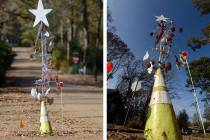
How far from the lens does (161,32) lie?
235 inches

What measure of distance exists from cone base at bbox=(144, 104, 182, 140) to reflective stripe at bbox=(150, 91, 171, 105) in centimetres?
5

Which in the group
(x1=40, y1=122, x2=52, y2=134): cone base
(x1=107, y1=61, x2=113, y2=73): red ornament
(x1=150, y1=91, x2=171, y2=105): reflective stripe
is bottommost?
(x1=40, y1=122, x2=52, y2=134): cone base

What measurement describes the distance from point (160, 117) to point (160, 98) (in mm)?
228

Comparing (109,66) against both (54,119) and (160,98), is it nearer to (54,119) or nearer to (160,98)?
(160,98)

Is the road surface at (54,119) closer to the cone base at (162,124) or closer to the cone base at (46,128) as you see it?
the cone base at (46,128)

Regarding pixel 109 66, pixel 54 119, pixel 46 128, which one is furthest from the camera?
pixel 54 119

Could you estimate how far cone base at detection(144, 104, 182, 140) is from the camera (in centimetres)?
580

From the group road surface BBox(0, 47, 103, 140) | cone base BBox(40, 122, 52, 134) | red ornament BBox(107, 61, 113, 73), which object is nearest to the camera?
red ornament BBox(107, 61, 113, 73)

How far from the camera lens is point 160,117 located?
5.88 metres

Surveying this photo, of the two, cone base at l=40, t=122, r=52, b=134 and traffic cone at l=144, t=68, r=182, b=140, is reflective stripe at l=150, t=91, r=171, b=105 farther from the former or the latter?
cone base at l=40, t=122, r=52, b=134

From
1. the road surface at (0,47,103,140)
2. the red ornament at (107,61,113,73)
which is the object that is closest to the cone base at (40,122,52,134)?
the road surface at (0,47,103,140)

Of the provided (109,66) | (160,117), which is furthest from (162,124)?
(109,66)

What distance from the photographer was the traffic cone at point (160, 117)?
19.0 feet

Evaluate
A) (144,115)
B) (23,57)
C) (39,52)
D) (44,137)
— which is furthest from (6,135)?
(23,57)
